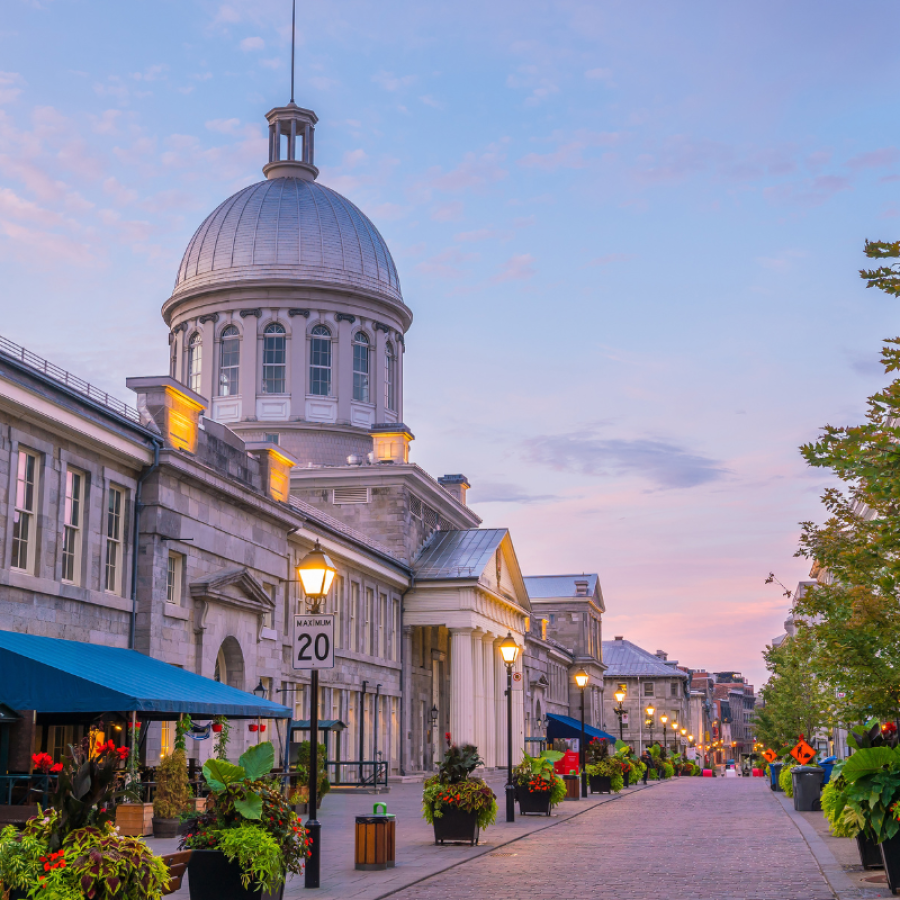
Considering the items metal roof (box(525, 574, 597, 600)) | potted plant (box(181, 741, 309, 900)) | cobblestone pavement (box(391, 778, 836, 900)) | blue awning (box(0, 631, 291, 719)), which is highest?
metal roof (box(525, 574, 597, 600))

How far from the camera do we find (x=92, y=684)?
2052 cm

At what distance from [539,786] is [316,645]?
50.3 feet

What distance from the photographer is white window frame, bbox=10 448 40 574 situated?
23938mm

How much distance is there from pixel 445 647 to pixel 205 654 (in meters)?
32.2

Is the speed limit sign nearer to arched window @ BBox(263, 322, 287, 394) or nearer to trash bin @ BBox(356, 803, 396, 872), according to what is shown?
trash bin @ BBox(356, 803, 396, 872)

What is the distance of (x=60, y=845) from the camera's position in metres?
9.95

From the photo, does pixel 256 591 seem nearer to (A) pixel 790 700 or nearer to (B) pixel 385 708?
(B) pixel 385 708

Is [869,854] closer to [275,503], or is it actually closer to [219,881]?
[219,881]

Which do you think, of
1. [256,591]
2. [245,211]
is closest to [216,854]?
[256,591]

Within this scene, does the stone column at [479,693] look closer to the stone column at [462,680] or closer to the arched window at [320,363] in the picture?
the stone column at [462,680]

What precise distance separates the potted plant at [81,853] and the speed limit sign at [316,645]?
691 centimetres

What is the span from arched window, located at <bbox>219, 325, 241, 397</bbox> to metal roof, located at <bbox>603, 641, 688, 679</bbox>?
78.6 metres

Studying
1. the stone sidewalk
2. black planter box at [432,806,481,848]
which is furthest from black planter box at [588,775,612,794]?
black planter box at [432,806,481,848]

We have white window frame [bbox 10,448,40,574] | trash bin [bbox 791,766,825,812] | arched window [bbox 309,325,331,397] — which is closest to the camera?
white window frame [bbox 10,448,40,574]
